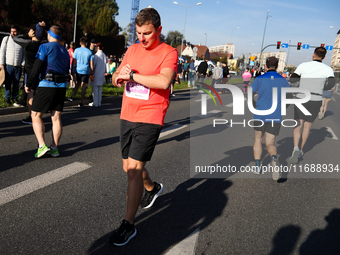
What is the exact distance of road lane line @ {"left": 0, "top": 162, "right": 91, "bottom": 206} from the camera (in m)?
3.24

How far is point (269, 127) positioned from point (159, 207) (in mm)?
2276

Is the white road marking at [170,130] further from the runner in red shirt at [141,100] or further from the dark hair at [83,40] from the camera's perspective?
the runner in red shirt at [141,100]

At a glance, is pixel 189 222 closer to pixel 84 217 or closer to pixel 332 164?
pixel 84 217

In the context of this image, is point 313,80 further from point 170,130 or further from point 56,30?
point 56,30

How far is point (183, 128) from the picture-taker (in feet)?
25.3

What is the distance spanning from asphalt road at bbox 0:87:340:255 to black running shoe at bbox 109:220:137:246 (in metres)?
0.06

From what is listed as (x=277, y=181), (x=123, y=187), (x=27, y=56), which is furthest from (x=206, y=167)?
(x=27, y=56)

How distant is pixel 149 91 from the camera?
2.54m

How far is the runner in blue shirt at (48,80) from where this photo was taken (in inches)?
167

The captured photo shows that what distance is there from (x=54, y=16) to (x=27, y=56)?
126ft

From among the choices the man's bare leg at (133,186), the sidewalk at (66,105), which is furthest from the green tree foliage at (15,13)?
the man's bare leg at (133,186)

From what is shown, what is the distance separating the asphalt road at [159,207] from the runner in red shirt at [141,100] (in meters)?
0.41

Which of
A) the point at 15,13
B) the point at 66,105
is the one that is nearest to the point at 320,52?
the point at 66,105

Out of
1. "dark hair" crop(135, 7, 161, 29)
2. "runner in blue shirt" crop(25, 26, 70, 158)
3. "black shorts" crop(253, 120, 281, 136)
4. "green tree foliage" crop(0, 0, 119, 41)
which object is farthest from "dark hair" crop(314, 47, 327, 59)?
"green tree foliage" crop(0, 0, 119, 41)
